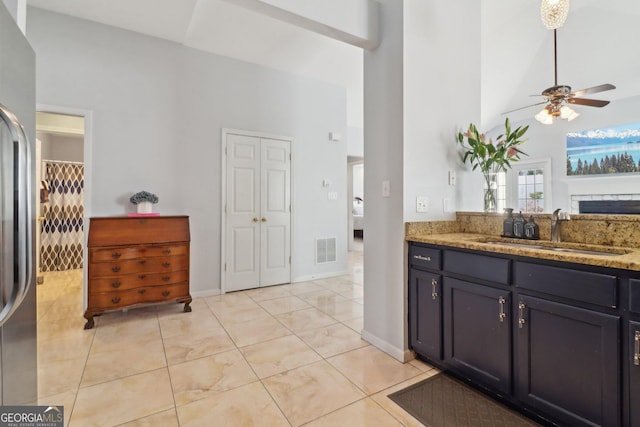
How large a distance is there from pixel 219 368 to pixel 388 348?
127cm

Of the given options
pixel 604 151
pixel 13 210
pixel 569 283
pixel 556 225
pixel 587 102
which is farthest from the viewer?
pixel 604 151

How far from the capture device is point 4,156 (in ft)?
3.60

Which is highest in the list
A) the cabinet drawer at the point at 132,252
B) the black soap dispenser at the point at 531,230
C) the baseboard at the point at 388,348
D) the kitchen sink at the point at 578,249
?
the black soap dispenser at the point at 531,230

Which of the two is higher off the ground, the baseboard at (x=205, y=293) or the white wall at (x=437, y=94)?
the white wall at (x=437, y=94)

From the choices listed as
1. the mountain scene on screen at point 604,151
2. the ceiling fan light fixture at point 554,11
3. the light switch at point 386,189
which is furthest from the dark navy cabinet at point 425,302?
the mountain scene on screen at point 604,151

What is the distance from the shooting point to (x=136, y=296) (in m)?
3.10

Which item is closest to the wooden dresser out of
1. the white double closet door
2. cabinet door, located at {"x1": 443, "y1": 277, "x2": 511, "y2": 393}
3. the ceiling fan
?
the white double closet door

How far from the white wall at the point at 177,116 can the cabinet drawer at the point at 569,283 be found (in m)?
3.28

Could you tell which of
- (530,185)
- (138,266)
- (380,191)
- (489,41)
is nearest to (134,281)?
(138,266)

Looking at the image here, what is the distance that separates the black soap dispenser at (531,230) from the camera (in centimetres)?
204

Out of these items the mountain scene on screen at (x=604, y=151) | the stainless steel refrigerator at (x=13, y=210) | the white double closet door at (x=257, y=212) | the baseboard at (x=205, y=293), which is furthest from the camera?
the mountain scene on screen at (x=604, y=151)

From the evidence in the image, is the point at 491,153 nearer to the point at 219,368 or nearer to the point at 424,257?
the point at 424,257

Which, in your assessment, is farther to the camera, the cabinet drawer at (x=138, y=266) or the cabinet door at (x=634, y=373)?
the cabinet drawer at (x=138, y=266)

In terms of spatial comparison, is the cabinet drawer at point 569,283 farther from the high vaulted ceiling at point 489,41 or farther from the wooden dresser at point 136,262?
the wooden dresser at point 136,262
